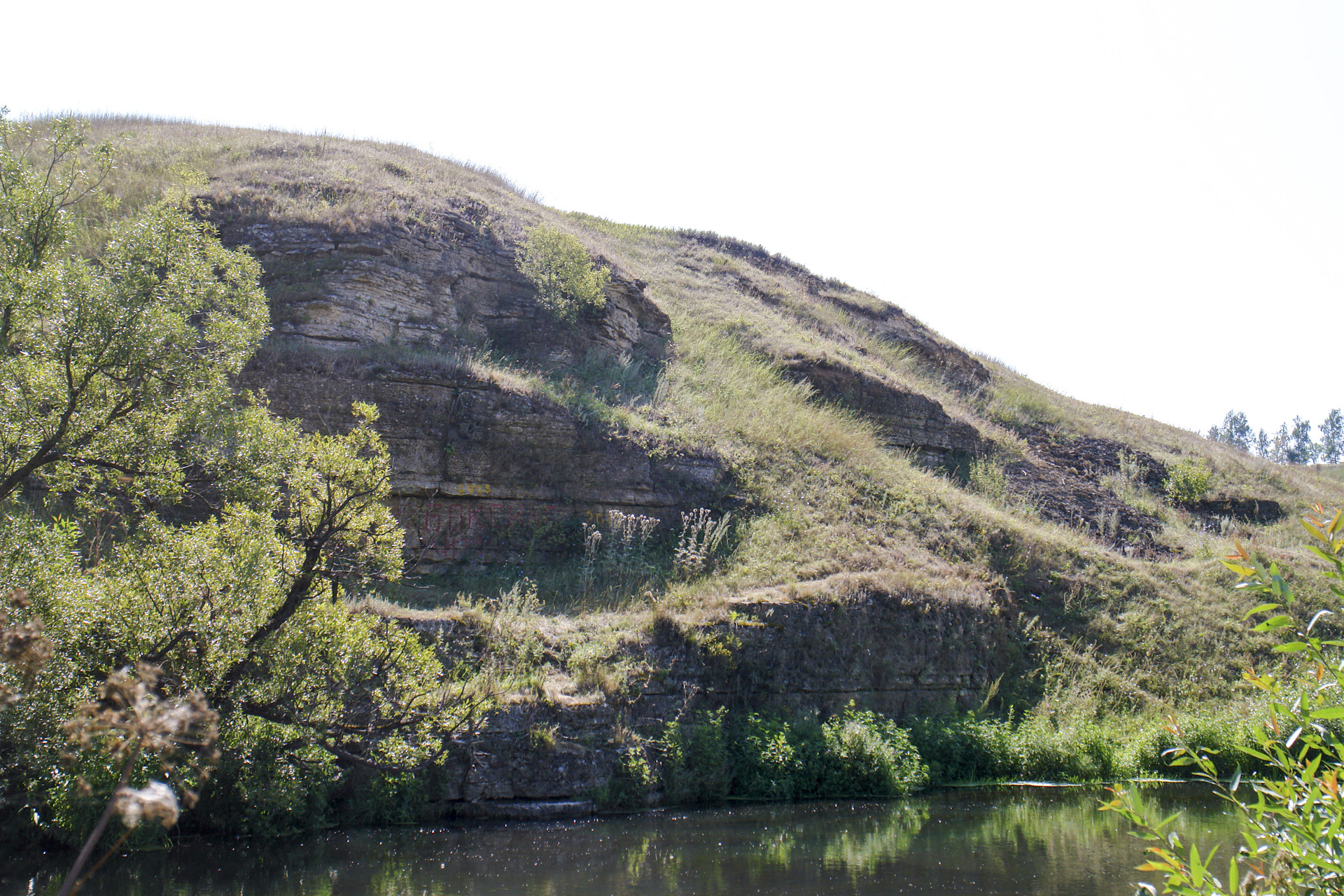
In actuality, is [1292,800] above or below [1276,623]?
below

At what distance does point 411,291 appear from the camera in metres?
17.1

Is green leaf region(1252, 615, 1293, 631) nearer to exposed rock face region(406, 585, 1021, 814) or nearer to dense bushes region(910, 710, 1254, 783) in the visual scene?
exposed rock face region(406, 585, 1021, 814)

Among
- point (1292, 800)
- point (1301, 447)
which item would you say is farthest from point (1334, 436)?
→ point (1292, 800)

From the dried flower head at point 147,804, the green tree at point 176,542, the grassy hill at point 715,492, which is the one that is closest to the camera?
the dried flower head at point 147,804

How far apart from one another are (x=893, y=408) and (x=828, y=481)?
21.0 ft

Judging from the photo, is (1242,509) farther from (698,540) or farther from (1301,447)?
(1301,447)

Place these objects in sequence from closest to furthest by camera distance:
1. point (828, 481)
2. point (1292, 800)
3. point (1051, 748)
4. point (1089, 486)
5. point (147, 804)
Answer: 1. point (147, 804)
2. point (1292, 800)
3. point (1051, 748)
4. point (828, 481)
5. point (1089, 486)

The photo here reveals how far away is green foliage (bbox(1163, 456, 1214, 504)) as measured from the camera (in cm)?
2372

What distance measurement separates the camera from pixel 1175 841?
102 inches

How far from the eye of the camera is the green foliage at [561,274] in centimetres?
1941

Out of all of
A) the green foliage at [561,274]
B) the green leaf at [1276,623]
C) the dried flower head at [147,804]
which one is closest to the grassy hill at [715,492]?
the green foliage at [561,274]

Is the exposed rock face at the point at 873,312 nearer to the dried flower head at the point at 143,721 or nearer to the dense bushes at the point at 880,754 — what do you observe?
the dense bushes at the point at 880,754

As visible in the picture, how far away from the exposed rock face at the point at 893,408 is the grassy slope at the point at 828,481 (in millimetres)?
727

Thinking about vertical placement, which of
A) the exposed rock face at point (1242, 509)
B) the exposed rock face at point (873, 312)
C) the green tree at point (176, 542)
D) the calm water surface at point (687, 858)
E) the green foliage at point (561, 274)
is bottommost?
the calm water surface at point (687, 858)
